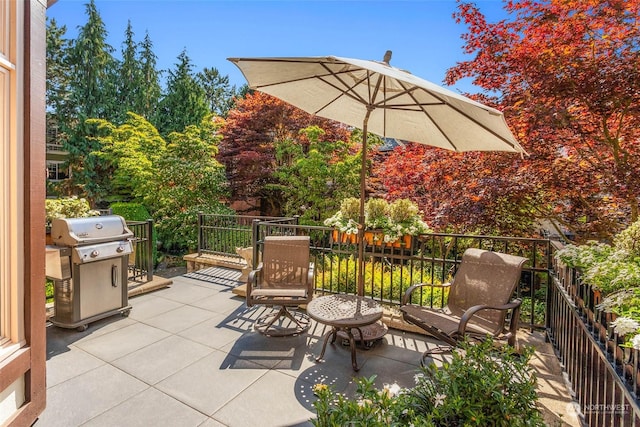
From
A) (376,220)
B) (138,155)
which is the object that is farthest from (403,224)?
(138,155)

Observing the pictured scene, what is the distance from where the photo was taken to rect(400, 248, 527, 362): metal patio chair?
2783 mm

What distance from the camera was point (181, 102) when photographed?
50.9 ft

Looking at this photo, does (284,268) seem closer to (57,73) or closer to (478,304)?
(478,304)

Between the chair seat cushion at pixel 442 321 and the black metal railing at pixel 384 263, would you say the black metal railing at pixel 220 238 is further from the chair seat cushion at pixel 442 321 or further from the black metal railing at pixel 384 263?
the chair seat cushion at pixel 442 321

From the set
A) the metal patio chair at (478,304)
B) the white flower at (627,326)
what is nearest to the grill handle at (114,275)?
the metal patio chair at (478,304)

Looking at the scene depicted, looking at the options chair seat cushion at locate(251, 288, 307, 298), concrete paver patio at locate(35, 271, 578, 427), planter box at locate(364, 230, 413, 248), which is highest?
planter box at locate(364, 230, 413, 248)

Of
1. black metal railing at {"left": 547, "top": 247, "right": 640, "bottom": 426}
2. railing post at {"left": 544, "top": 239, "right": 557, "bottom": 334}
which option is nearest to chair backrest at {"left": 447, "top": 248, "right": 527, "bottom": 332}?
black metal railing at {"left": 547, "top": 247, "right": 640, "bottom": 426}

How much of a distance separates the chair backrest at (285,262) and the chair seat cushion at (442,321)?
1.41m

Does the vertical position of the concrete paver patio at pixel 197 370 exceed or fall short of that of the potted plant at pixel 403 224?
it falls short

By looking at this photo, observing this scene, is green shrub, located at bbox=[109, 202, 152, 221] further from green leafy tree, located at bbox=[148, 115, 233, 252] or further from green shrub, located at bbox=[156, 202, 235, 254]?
green shrub, located at bbox=[156, 202, 235, 254]

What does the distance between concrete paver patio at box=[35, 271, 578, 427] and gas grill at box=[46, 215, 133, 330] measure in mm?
181

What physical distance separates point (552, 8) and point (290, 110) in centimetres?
713

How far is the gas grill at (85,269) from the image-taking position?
3.49 metres

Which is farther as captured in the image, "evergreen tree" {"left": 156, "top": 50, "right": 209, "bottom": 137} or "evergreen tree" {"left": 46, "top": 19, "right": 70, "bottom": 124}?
"evergreen tree" {"left": 46, "top": 19, "right": 70, "bottom": 124}
